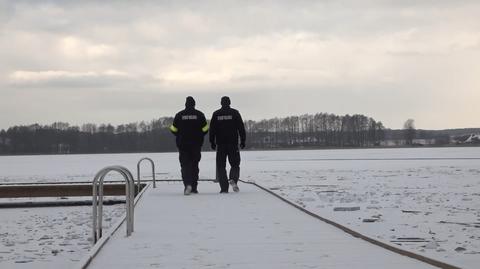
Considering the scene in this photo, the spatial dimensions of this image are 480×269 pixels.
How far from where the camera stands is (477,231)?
10.5 metres

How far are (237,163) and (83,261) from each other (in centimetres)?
648

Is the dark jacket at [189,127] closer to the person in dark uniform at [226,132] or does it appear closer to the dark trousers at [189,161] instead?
the dark trousers at [189,161]

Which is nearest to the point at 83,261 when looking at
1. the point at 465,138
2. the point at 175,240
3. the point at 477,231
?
the point at 175,240

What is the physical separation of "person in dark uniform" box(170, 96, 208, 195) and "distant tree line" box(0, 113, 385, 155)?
100833mm

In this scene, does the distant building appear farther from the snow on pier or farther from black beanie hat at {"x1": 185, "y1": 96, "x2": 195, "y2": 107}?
the snow on pier

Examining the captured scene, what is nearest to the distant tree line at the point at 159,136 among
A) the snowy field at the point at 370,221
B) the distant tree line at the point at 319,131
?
the distant tree line at the point at 319,131

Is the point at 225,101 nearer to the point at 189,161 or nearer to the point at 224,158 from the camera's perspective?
the point at 224,158

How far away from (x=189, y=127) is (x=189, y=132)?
90 millimetres

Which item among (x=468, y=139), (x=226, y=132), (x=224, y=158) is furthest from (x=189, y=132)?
(x=468, y=139)

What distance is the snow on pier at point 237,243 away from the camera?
17.7 ft

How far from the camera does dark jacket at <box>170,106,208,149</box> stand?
445 inches

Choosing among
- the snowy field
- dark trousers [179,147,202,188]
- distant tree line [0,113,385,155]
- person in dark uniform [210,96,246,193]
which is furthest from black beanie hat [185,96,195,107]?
distant tree line [0,113,385,155]

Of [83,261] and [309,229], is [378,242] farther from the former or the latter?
[83,261]

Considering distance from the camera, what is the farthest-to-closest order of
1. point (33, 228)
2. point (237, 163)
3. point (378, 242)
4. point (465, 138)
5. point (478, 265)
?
point (465, 138)
point (33, 228)
point (237, 163)
point (478, 265)
point (378, 242)
